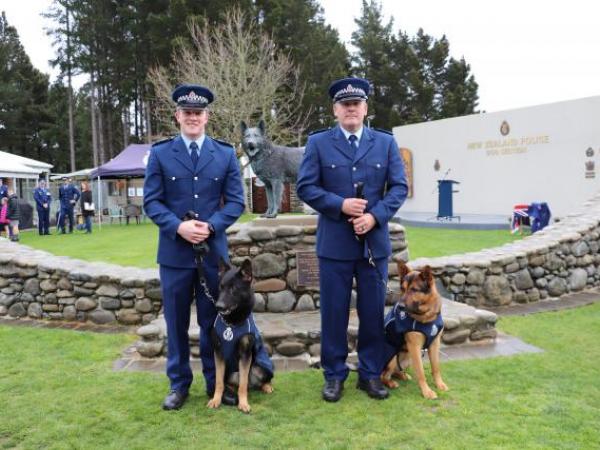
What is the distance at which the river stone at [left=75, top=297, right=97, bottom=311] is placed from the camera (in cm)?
642

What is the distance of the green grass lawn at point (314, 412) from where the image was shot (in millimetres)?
3201

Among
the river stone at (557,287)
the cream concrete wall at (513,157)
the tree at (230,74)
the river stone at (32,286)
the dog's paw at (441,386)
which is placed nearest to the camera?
the dog's paw at (441,386)

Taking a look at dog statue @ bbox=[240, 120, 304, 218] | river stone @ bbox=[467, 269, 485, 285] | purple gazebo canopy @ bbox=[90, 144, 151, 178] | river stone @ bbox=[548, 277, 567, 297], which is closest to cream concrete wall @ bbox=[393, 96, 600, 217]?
river stone @ bbox=[548, 277, 567, 297]

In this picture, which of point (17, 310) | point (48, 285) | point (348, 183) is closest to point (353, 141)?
point (348, 183)

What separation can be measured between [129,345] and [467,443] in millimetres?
3622

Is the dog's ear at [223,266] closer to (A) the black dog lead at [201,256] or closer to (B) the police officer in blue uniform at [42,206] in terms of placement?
(A) the black dog lead at [201,256]

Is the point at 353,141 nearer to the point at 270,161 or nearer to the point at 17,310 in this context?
the point at 270,161

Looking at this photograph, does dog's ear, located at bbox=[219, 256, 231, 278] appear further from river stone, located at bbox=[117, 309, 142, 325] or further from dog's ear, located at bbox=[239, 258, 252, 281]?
river stone, located at bbox=[117, 309, 142, 325]

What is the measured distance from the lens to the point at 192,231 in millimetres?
3387

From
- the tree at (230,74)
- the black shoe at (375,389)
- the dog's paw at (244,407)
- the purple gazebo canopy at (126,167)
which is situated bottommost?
the dog's paw at (244,407)

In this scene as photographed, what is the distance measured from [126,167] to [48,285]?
44.7 feet

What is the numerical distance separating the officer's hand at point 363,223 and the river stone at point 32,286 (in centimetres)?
487

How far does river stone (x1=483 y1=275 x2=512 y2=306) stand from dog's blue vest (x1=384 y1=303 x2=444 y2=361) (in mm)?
3297

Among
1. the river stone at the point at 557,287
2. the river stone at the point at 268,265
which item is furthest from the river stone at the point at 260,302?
the river stone at the point at 557,287
